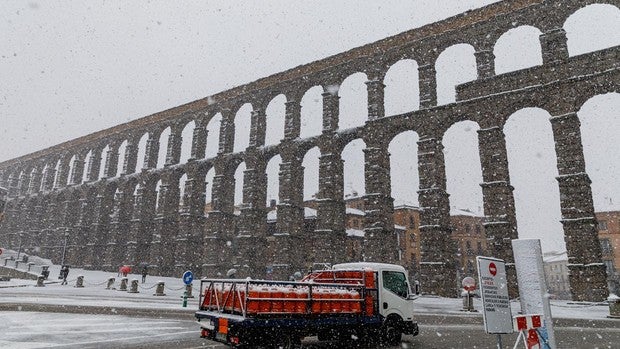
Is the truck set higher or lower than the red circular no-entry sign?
lower

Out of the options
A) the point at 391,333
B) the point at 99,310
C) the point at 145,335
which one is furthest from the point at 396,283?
the point at 99,310

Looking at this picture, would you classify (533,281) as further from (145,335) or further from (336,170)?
(336,170)

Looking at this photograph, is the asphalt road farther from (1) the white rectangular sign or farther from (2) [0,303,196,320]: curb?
(1) the white rectangular sign

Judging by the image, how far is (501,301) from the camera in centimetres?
642

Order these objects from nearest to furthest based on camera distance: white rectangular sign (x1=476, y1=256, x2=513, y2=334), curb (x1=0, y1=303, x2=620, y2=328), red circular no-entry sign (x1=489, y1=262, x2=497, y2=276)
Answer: white rectangular sign (x1=476, y1=256, x2=513, y2=334)
red circular no-entry sign (x1=489, y1=262, x2=497, y2=276)
curb (x1=0, y1=303, x2=620, y2=328)

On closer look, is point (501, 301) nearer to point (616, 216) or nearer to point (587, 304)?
point (587, 304)

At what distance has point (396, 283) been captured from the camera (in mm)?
9648

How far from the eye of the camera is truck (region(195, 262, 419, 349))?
7.10 m

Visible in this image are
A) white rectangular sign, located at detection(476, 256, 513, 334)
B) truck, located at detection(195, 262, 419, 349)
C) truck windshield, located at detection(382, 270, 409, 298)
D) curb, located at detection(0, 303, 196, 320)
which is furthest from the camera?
curb, located at detection(0, 303, 196, 320)

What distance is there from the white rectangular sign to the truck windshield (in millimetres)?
3266

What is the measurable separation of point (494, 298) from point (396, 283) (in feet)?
11.6

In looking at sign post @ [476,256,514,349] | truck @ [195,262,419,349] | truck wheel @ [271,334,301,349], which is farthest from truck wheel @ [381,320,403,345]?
sign post @ [476,256,514,349]

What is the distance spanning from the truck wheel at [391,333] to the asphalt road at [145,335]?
0.74 feet

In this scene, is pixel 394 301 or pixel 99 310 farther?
pixel 99 310
